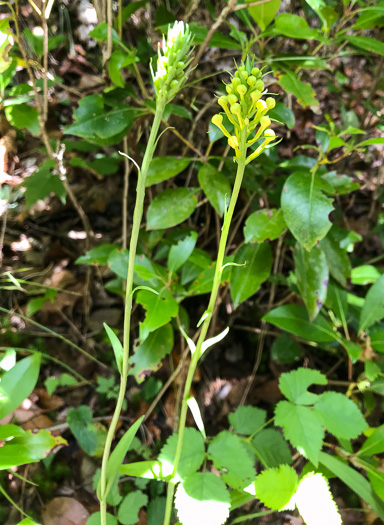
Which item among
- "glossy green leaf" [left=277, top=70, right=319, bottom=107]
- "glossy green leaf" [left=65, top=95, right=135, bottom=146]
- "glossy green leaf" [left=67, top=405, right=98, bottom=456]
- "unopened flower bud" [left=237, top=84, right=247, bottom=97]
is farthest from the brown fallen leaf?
"glossy green leaf" [left=277, top=70, right=319, bottom=107]

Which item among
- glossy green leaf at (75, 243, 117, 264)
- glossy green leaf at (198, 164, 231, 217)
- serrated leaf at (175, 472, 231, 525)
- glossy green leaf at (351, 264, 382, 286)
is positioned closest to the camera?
serrated leaf at (175, 472, 231, 525)

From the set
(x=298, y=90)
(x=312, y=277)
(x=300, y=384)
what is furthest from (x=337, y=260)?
(x=298, y=90)

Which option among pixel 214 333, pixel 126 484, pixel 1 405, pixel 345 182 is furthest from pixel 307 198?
pixel 126 484

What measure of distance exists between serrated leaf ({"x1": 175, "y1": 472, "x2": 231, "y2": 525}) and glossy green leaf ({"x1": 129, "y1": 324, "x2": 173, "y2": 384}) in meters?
0.32

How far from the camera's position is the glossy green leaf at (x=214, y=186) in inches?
43.2

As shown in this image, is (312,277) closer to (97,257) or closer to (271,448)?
(271,448)

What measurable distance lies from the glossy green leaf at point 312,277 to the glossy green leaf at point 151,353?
16.5 inches

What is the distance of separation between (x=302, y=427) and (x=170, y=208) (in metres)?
0.71

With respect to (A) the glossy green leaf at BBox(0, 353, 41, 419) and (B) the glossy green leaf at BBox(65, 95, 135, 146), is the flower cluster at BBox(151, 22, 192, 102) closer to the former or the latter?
(B) the glossy green leaf at BBox(65, 95, 135, 146)

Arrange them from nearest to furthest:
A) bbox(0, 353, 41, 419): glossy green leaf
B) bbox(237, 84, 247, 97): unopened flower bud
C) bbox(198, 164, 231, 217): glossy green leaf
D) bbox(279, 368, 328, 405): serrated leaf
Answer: bbox(237, 84, 247, 97): unopened flower bud
bbox(0, 353, 41, 419): glossy green leaf
bbox(279, 368, 328, 405): serrated leaf
bbox(198, 164, 231, 217): glossy green leaf

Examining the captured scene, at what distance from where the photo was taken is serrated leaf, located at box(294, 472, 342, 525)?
2.50ft

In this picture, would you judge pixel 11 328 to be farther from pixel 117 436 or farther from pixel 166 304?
pixel 166 304

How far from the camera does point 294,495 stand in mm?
801

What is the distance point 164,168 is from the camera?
3.85 ft
